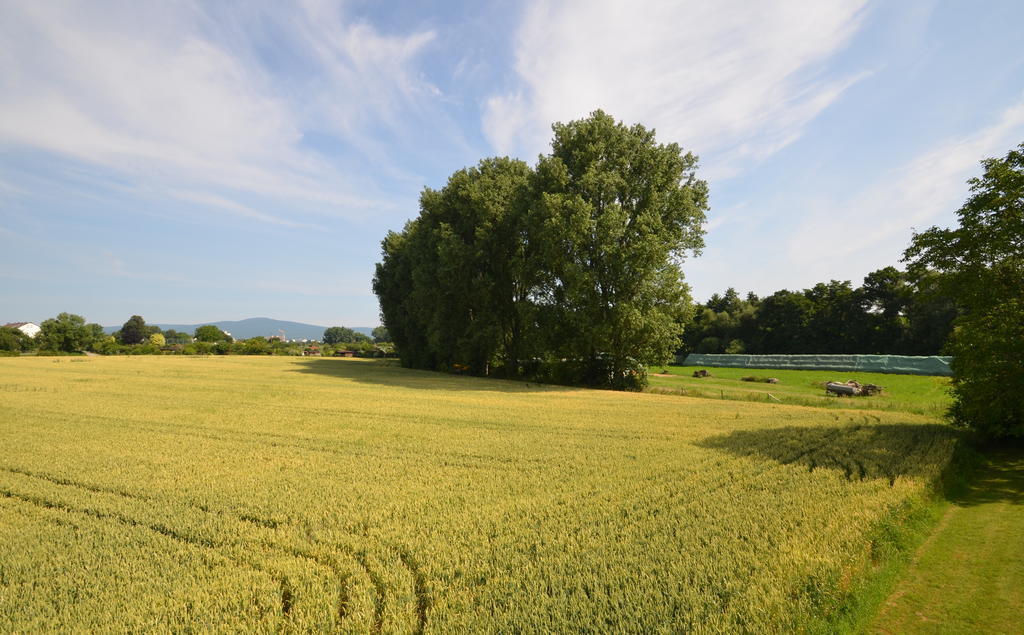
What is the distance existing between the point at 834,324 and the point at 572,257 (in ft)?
197

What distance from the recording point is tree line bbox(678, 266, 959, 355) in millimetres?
56375

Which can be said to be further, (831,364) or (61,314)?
(61,314)

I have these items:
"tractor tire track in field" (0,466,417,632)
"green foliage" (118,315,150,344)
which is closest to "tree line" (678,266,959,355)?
"tractor tire track in field" (0,466,417,632)

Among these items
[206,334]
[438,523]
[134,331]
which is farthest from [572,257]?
[134,331]

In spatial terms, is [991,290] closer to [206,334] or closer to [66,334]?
[66,334]

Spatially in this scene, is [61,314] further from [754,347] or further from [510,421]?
[754,347]

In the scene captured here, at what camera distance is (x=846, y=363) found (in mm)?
51094

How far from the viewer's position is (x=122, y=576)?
17.4 feet

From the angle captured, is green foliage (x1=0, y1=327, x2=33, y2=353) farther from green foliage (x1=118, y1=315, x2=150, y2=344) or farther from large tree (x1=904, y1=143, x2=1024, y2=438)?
large tree (x1=904, y1=143, x2=1024, y2=438)

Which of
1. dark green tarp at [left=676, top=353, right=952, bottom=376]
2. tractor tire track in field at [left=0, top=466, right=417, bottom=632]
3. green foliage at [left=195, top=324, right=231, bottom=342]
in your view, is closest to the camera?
tractor tire track in field at [left=0, top=466, right=417, bottom=632]

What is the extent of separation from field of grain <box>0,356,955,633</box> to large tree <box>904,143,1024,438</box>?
1932 mm

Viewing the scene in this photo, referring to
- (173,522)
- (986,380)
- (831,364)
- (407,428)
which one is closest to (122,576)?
(173,522)

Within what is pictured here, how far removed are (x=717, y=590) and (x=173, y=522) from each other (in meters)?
7.77

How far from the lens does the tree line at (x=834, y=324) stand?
185ft
